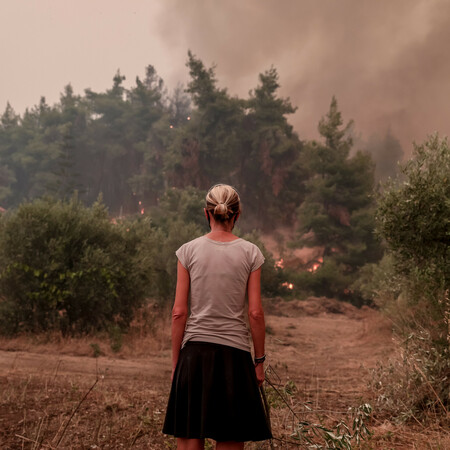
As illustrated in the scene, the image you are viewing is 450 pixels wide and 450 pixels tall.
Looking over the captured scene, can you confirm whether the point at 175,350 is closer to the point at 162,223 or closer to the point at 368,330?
the point at 368,330

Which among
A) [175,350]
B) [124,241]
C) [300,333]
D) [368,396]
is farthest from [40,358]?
[300,333]

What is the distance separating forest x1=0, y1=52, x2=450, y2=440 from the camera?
885 cm

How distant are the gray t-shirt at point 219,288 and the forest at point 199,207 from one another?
4453 millimetres

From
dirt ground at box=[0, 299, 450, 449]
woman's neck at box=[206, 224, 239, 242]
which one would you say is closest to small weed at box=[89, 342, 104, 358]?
dirt ground at box=[0, 299, 450, 449]

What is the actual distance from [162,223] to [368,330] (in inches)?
1061

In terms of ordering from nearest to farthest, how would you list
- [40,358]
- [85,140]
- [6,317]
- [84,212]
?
1. [40,358]
2. [6,317]
3. [84,212]
4. [85,140]

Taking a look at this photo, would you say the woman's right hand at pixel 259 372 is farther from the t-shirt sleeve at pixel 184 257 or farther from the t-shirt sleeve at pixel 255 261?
the t-shirt sleeve at pixel 184 257

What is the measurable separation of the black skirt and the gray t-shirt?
8 centimetres

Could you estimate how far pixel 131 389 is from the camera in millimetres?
8023

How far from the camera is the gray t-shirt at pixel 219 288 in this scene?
3000mm

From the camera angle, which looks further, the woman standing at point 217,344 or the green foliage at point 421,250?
the green foliage at point 421,250

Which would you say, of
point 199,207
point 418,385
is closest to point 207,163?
point 199,207

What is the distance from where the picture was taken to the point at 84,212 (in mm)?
15055

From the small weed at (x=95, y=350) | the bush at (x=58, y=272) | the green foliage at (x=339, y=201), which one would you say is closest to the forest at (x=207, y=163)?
the green foliage at (x=339, y=201)
